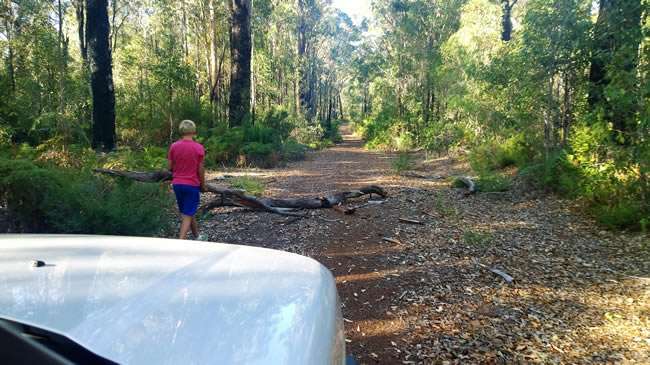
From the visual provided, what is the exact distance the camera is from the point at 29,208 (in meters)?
4.74

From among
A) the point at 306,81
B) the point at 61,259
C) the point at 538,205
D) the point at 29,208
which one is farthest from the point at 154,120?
the point at 306,81

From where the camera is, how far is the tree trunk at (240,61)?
15.9 metres

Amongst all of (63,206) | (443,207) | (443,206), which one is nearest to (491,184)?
(443,206)

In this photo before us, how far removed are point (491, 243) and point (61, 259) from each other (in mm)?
5501

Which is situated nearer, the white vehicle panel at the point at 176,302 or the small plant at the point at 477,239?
the white vehicle panel at the point at 176,302

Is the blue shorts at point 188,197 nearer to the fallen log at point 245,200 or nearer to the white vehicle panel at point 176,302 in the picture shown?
the fallen log at point 245,200

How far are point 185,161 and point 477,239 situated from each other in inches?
171

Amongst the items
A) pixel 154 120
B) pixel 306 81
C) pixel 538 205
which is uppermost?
pixel 306 81

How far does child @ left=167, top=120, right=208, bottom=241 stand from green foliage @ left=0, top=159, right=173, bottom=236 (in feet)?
1.46

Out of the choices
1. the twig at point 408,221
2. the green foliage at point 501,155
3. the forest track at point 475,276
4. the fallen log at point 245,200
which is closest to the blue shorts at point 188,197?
the forest track at point 475,276

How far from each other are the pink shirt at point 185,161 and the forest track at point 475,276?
1.30 metres

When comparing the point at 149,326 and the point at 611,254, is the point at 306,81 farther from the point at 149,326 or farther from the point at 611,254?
the point at 149,326

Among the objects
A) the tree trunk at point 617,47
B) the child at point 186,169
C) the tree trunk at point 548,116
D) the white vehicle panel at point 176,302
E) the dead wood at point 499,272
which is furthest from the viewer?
the tree trunk at point 548,116

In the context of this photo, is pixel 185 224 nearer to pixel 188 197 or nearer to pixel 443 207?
pixel 188 197
